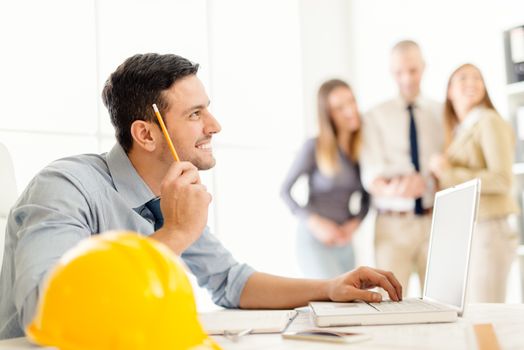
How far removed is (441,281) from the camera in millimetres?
1270

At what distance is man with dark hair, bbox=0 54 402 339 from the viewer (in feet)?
3.82

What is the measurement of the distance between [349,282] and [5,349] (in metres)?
0.74

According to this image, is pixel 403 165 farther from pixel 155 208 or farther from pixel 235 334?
pixel 235 334

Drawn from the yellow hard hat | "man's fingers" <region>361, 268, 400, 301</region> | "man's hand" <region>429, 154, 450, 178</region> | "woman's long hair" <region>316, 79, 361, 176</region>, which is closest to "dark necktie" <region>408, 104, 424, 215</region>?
"man's hand" <region>429, 154, 450, 178</region>

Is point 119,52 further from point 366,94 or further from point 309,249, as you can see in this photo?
point 366,94

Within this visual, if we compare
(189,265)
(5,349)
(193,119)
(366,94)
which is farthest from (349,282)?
(366,94)

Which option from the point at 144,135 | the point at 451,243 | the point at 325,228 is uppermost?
the point at 144,135

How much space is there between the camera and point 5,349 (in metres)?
0.96

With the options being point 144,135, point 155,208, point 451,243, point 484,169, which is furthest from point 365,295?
point 484,169

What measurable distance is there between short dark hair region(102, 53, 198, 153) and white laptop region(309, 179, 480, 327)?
67 centimetres

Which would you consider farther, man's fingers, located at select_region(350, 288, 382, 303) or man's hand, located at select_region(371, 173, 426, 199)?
man's hand, located at select_region(371, 173, 426, 199)

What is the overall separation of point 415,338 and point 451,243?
0.38 m

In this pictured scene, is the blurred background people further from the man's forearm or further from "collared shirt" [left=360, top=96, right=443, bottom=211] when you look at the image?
the man's forearm

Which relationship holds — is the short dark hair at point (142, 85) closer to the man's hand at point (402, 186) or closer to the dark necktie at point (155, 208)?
the dark necktie at point (155, 208)
